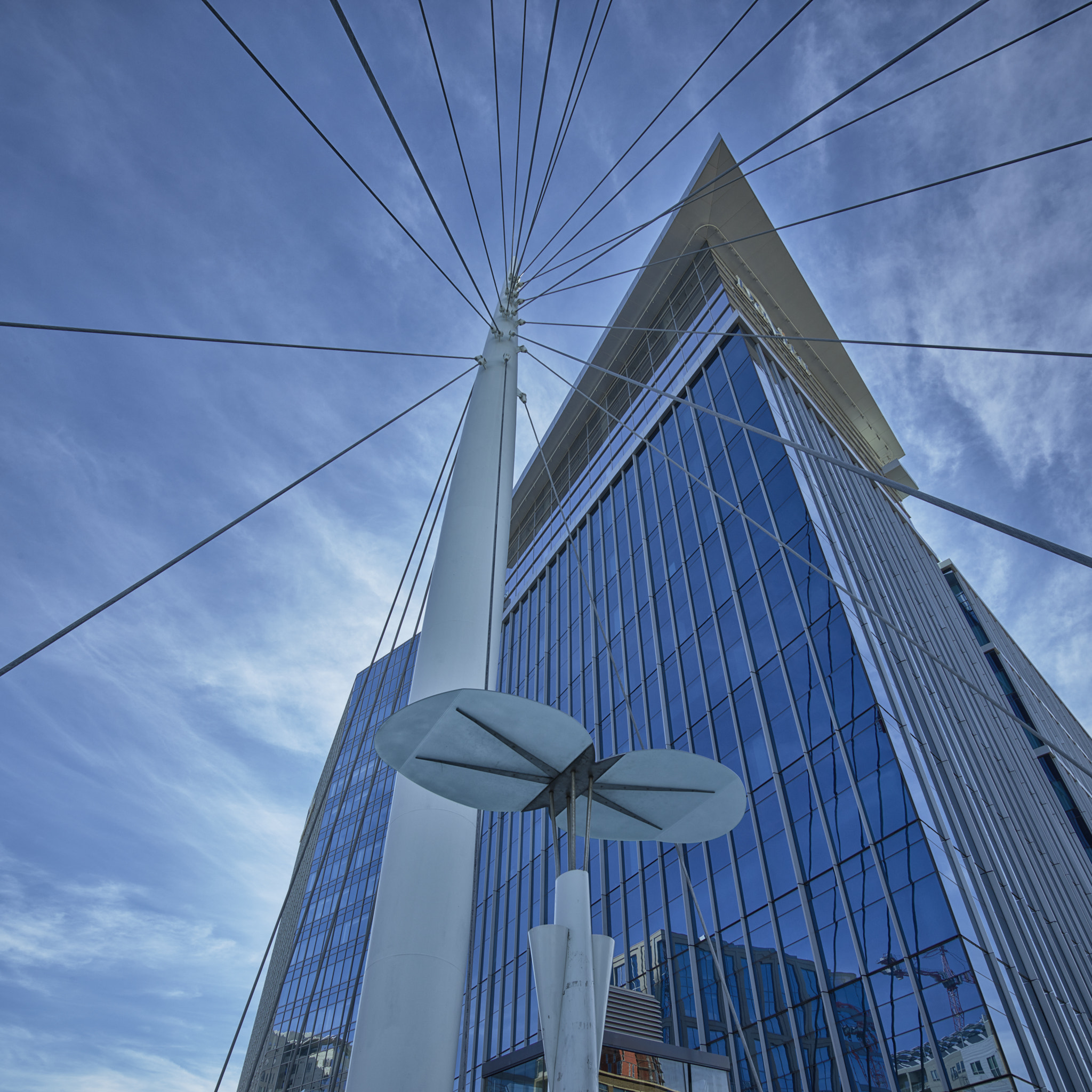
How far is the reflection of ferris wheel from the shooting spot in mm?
14742

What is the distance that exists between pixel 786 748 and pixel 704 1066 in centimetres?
827

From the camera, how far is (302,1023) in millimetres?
52281

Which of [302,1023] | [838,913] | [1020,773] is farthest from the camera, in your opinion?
[302,1023]

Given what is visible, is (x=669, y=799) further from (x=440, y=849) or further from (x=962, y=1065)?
(x=962, y=1065)

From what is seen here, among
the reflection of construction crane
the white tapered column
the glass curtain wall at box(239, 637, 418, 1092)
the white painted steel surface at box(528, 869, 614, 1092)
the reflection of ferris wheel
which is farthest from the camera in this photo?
the glass curtain wall at box(239, 637, 418, 1092)

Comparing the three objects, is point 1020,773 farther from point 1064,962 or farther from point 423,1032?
point 423,1032

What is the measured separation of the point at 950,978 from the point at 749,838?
6251 mm

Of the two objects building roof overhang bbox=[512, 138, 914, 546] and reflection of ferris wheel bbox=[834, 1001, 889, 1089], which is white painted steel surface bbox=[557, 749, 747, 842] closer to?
reflection of ferris wheel bbox=[834, 1001, 889, 1089]

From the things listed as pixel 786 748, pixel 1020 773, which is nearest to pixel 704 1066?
pixel 786 748

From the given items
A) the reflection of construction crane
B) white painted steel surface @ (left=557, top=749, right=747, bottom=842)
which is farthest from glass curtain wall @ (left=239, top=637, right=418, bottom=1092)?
white painted steel surface @ (left=557, top=749, right=747, bottom=842)

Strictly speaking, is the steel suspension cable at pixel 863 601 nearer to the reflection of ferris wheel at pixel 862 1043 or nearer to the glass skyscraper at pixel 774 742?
the glass skyscraper at pixel 774 742

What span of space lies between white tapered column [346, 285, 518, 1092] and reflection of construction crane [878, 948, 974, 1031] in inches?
451

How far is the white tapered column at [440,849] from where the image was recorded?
5.35 m

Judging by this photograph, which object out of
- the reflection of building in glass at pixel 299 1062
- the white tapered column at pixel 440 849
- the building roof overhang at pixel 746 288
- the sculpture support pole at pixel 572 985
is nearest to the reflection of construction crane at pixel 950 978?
the white tapered column at pixel 440 849
